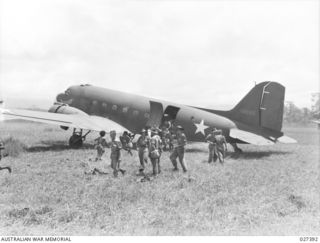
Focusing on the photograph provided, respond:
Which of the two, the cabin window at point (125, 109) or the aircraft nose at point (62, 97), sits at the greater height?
the aircraft nose at point (62, 97)

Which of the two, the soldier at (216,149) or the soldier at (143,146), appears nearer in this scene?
the soldier at (143,146)

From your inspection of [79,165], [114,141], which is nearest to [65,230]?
[114,141]

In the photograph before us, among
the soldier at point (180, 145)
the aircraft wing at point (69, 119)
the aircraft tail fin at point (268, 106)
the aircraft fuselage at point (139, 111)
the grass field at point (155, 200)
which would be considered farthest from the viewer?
the aircraft fuselage at point (139, 111)

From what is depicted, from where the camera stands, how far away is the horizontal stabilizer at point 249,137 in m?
15.5

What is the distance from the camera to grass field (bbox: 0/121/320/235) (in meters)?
6.77

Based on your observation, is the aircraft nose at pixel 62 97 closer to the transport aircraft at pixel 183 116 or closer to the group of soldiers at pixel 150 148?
the transport aircraft at pixel 183 116

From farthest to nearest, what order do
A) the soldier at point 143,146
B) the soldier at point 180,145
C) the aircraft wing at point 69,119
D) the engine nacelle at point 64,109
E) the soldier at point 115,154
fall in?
the engine nacelle at point 64,109 → the aircraft wing at point 69,119 → the soldier at point 180,145 → the soldier at point 143,146 → the soldier at point 115,154

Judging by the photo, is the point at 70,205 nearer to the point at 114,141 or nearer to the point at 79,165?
the point at 114,141

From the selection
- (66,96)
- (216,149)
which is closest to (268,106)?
(216,149)

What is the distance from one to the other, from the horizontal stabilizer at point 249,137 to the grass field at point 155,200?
2.44 metres

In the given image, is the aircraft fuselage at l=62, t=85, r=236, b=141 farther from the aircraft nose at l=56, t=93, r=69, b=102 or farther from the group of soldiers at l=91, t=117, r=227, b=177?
the group of soldiers at l=91, t=117, r=227, b=177

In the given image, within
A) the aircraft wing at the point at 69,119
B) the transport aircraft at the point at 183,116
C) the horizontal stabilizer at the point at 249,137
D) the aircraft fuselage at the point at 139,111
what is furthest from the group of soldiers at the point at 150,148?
the aircraft wing at the point at 69,119

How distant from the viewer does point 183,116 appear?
17.4 metres

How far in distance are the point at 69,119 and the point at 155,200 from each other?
942cm
